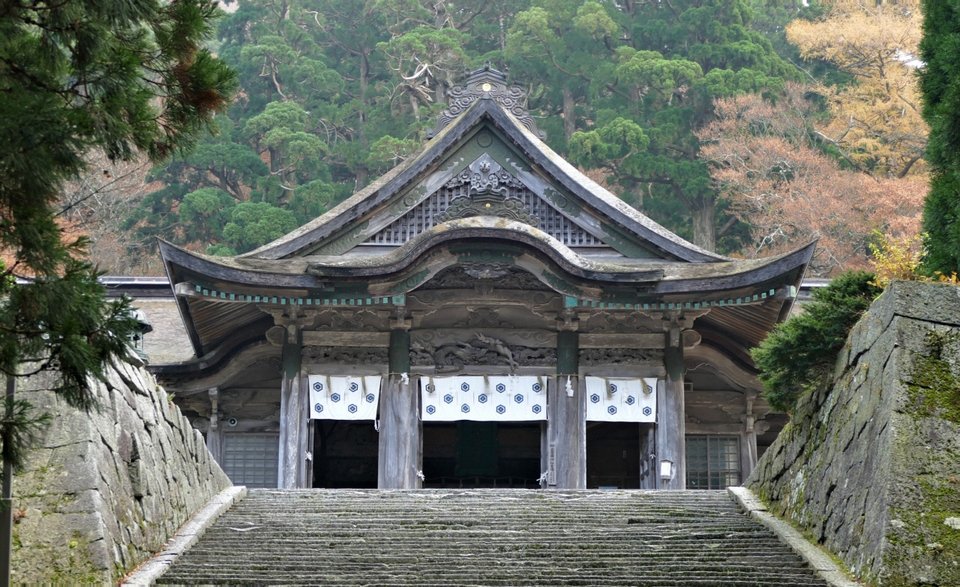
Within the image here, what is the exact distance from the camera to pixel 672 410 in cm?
1847

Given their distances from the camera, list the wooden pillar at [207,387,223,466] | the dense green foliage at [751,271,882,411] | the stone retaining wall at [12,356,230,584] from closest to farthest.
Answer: the stone retaining wall at [12,356,230,584] < the dense green foliage at [751,271,882,411] < the wooden pillar at [207,387,223,466]

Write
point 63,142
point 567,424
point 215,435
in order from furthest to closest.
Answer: point 215,435
point 567,424
point 63,142

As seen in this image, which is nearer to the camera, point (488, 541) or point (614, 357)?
point (488, 541)

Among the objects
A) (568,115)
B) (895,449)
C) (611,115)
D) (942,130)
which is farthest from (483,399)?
(568,115)

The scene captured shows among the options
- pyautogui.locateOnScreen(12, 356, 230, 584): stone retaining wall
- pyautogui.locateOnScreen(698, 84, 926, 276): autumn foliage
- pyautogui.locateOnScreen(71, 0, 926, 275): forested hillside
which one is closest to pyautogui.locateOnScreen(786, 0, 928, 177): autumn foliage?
pyautogui.locateOnScreen(71, 0, 926, 275): forested hillside

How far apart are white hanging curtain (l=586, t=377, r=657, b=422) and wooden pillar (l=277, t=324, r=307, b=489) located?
3.67m

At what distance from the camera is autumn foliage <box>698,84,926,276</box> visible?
30.3 m

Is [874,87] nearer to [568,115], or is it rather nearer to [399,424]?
[568,115]

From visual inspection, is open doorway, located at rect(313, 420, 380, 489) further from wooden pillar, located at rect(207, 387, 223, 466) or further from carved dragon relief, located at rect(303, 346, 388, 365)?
carved dragon relief, located at rect(303, 346, 388, 365)

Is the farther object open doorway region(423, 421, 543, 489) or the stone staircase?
open doorway region(423, 421, 543, 489)

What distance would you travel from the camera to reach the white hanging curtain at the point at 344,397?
18.4 meters

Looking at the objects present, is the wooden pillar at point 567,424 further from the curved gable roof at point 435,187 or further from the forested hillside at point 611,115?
the forested hillside at point 611,115

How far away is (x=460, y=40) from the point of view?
38.8m

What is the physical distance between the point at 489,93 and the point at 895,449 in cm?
1151
